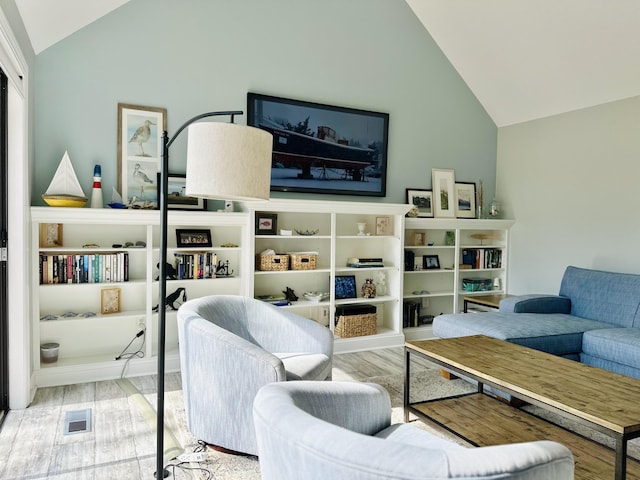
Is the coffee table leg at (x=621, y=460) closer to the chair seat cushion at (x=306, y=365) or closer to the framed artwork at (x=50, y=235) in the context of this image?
the chair seat cushion at (x=306, y=365)

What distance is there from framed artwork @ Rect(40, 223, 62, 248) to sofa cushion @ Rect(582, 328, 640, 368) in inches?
159

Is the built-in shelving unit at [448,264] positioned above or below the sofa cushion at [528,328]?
above

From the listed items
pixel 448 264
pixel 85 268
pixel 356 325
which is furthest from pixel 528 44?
pixel 85 268

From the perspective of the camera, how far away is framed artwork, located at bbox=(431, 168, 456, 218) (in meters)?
5.20

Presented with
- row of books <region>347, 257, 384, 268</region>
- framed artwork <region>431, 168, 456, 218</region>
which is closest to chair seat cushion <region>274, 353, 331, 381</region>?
row of books <region>347, 257, 384, 268</region>

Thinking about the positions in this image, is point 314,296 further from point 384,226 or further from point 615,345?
point 615,345

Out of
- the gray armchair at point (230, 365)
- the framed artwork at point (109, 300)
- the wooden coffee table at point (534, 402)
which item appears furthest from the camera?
the framed artwork at point (109, 300)

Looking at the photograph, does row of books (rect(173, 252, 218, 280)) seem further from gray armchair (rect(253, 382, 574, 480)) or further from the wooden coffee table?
gray armchair (rect(253, 382, 574, 480))

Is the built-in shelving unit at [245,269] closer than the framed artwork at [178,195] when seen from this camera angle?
Yes

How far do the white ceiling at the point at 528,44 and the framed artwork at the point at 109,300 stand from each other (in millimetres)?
1838

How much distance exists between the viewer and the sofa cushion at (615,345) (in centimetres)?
327

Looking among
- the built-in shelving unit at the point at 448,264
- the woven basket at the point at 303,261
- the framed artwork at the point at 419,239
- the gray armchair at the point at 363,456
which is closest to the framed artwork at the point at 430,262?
the built-in shelving unit at the point at 448,264

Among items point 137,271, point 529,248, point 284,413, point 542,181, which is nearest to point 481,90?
point 542,181

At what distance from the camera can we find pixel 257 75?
4.27 m
